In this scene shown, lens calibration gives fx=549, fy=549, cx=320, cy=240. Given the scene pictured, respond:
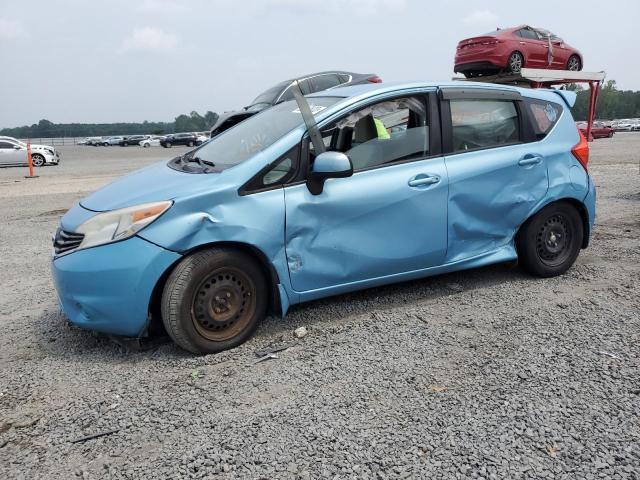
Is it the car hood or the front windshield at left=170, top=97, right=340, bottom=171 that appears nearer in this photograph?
the car hood

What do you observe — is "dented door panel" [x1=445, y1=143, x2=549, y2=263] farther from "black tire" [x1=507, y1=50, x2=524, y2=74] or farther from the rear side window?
"black tire" [x1=507, y1=50, x2=524, y2=74]

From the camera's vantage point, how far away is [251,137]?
4.08 m

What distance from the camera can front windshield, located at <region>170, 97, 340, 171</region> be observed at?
382 centimetres

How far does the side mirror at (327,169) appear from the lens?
3543mm

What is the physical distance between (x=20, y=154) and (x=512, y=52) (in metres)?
22.8

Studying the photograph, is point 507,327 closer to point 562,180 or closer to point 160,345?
point 562,180

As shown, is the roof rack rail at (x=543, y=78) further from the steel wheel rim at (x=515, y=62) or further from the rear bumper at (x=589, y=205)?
the rear bumper at (x=589, y=205)

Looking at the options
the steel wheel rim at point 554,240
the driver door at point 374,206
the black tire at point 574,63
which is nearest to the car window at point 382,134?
the driver door at point 374,206

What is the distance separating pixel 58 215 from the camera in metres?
8.91

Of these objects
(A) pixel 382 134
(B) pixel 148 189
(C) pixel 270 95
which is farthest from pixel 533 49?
(B) pixel 148 189

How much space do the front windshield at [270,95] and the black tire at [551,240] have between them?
6.68m

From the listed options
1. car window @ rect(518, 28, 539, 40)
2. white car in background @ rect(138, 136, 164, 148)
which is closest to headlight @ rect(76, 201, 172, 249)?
car window @ rect(518, 28, 539, 40)

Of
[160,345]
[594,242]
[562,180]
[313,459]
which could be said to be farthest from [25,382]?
[594,242]

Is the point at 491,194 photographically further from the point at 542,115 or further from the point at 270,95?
the point at 270,95
